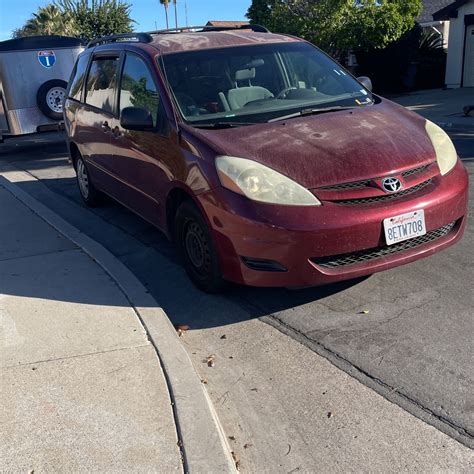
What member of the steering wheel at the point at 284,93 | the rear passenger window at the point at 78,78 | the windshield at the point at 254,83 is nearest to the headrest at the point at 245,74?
the windshield at the point at 254,83

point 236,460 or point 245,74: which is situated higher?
point 245,74

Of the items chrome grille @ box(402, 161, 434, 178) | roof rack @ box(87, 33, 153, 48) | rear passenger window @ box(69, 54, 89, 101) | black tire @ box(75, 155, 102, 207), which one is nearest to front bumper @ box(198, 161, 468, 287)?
chrome grille @ box(402, 161, 434, 178)

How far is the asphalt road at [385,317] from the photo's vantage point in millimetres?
3127

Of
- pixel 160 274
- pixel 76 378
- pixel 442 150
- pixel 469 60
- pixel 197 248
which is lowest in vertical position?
pixel 469 60

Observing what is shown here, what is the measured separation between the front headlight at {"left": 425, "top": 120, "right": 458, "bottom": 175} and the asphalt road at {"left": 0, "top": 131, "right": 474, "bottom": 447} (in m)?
0.85

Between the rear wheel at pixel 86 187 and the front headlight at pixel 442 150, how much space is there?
13.3 ft

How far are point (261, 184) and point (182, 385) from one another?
1.35 metres

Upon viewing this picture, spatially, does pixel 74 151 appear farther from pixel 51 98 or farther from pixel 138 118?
pixel 51 98

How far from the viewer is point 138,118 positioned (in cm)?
462

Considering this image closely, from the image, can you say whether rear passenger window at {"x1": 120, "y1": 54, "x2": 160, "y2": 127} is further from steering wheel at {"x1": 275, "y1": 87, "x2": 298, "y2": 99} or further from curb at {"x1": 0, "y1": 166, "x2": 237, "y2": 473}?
curb at {"x1": 0, "y1": 166, "x2": 237, "y2": 473}

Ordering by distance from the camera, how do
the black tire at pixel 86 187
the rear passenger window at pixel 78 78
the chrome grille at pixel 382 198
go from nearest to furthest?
1. the chrome grille at pixel 382 198
2. the rear passenger window at pixel 78 78
3. the black tire at pixel 86 187

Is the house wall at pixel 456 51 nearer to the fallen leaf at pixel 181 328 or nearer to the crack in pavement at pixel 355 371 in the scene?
the crack in pavement at pixel 355 371

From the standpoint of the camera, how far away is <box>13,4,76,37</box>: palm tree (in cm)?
3431

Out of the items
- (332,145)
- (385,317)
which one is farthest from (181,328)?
(332,145)
